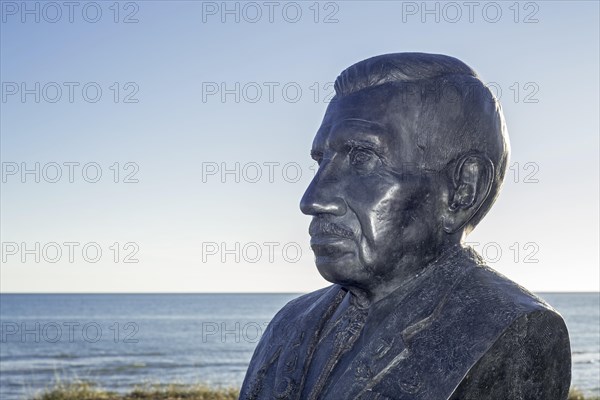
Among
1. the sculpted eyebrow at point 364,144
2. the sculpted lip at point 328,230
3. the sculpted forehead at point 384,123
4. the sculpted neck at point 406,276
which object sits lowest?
the sculpted neck at point 406,276

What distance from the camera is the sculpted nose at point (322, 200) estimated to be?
384 cm

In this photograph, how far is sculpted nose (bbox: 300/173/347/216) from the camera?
3838mm

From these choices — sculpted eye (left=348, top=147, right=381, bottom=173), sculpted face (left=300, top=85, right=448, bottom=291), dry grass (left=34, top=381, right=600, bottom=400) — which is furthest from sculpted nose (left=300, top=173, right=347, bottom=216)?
dry grass (left=34, top=381, right=600, bottom=400)

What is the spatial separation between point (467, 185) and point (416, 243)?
310mm

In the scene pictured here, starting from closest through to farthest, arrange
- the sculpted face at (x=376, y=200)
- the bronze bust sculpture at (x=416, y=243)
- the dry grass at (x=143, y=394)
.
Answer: the bronze bust sculpture at (x=416, y=243)
the sculpted face at (x=376, y=200)
the dry grass at (x=143, y=394)

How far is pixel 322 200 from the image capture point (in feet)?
12.7

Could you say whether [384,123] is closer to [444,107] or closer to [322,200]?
[444,107]

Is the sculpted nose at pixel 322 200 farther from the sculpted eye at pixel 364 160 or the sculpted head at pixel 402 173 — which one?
the sculpted eye at pixel 364 160

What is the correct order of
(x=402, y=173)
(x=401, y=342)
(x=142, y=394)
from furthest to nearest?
(x=142, y=394), (x=402, y=173), (x=401, y=342)

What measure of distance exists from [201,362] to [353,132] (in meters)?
30.0

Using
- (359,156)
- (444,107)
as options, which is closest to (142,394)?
(359,156)

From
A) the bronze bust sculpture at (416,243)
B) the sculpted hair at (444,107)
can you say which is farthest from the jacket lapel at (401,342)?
the sculpted hair at (444,107)

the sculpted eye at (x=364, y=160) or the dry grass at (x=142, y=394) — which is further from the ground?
the sculpted eye at (x=364, y=160)

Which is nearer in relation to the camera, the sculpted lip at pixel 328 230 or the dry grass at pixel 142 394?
the sculpted lip at pixel 328 230
